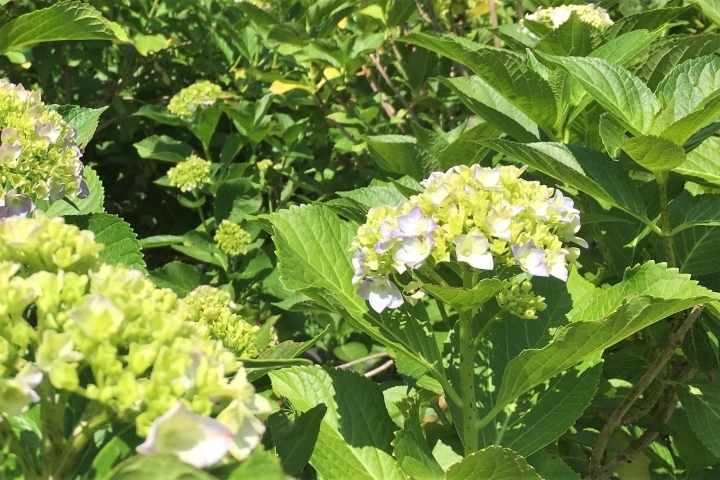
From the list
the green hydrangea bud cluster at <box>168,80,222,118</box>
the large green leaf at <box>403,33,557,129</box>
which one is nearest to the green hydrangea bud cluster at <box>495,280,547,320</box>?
the large green leaf at <box>403,33,557,129</box>

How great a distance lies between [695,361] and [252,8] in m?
2.18

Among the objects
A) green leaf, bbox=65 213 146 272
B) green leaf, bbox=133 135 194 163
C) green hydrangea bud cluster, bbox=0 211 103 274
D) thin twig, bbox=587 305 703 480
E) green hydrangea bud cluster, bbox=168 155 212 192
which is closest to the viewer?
green hydrangea bud cluster, bbox=0 211 103 274

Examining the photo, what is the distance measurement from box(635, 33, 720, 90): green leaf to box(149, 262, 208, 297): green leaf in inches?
66.8

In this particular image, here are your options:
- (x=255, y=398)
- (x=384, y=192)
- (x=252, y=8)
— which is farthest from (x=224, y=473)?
(x=252, y=8)

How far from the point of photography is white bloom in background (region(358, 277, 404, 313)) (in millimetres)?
1196

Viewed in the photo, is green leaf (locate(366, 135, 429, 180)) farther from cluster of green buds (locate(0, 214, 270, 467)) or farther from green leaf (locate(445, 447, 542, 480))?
cluster of green buds (locate(0, 214, 270, 467))

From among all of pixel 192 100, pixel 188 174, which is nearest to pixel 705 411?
pixel 188 174

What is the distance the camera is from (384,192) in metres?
1.67

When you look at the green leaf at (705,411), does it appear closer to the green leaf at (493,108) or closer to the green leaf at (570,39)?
the green leaf at (493,108)

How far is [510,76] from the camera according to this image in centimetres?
153

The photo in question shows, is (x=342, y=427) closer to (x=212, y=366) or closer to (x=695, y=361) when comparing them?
(x=212, y=366)

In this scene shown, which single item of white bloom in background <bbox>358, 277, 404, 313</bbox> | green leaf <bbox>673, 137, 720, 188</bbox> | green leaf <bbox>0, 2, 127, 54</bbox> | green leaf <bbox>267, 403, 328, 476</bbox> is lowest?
green leaf <bbox>267, 403, 328, 476</bbox>

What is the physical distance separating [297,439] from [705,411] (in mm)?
1027

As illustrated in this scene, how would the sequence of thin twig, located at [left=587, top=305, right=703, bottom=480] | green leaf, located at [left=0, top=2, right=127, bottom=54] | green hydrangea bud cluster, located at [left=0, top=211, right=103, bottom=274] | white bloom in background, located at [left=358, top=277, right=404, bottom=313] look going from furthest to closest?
green leaf, located at [left=0, top=2, right=127, bottom=54] < thin twig, located at [left=587, top=305, right=703, bottom=480] < white bloom in background, located at [left=358, top=277, right=404, bottom=313] < green hydrangea bud cluster, located at [left=0, top=211, right=103, bottom=274]
